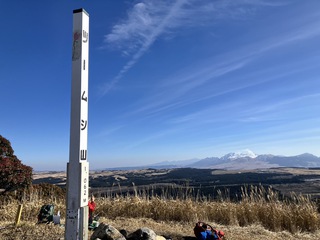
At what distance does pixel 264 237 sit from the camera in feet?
24.6

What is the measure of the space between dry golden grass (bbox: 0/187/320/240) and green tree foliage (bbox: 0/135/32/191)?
106 inches

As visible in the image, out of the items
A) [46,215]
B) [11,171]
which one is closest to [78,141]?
[46,215]

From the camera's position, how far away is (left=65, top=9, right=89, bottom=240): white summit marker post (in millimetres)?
3756

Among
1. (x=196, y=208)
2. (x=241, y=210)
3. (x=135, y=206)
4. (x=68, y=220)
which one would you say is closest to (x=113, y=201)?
(x=135, y=206)

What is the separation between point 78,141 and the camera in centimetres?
382

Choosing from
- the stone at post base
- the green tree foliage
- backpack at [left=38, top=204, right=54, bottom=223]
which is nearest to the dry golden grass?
backpack at [left=38, top=204, right=54, bottom=223]

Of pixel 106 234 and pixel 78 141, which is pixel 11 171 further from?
pixel 78 141

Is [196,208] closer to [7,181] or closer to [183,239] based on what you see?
[183,239]

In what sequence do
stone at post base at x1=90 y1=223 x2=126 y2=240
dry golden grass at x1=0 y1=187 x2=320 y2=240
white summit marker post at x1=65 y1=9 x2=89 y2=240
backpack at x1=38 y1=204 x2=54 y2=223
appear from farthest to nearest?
dry golden grass at x1=0 y1=187 x2=320 y2=240
backpack at x1=38 y1=204 x2=54 y2=223
stone at post base at x1=90 y1=223 x2=126 y2=240
white summit marker post at x1=65 y1=9 x2=89 y2=240

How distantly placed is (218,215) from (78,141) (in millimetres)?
6619

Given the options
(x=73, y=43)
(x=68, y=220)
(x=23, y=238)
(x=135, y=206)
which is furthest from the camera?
(x=135, y=206)

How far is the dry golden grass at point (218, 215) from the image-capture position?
8094 millimetres

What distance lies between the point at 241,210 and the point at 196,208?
126 cm

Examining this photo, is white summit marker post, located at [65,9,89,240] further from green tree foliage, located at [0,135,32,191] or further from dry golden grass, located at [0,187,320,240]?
green tree foliage, located at [0,135,32,191]
